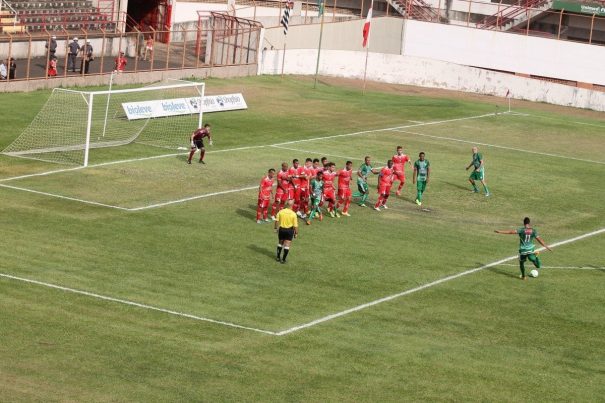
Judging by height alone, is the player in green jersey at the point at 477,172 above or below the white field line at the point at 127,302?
above

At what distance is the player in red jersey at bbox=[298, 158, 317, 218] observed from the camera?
142 ft

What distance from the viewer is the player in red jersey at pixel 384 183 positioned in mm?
45969

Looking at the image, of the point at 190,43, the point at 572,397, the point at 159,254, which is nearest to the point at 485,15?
the point at 190,43

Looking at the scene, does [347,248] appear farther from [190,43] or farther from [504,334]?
[190,43]

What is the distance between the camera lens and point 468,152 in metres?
61.1

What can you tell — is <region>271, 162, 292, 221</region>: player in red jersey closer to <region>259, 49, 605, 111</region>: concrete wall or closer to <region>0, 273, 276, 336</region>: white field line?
<region>0, 273, 276, 336</region>: white field line

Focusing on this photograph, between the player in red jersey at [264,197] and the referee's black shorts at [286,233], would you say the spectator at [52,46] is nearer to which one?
the player in red jersey at [264,197]

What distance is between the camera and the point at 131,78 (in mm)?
70375

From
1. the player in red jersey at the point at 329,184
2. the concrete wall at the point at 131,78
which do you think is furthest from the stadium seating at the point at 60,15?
the player in red jersey at the point at 329,184

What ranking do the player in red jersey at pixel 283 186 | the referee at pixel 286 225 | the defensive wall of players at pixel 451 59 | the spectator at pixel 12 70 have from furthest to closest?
the defensive wall of players at pixel 451 59 < the spectator at pixel 12 70 < the player in red jersey at pixel 283 186 < the referee at pixel 286 225

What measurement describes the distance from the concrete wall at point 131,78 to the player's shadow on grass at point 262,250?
2803 centimetres

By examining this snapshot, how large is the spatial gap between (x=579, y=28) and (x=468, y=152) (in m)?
35.6

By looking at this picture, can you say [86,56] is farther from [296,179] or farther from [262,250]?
[262,250]

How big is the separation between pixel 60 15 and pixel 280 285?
43.8 meters
